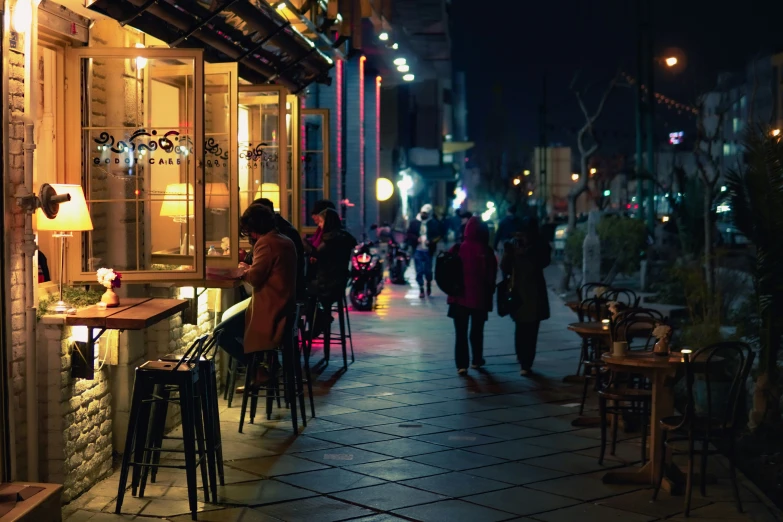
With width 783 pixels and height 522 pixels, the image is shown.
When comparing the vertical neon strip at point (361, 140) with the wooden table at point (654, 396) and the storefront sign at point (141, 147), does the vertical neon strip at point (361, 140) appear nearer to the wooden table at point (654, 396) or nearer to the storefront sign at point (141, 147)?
the storefront sign at point (141, 147)

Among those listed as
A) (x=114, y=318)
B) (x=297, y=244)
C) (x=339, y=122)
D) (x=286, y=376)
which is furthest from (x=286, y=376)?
(x=339, y=122)

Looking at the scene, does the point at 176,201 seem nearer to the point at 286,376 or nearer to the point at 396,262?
the point at 286,376

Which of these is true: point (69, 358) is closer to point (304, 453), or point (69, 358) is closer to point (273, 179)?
point (304, 453)

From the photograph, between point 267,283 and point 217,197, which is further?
point 217,197

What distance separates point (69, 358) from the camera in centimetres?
701

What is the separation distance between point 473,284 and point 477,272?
0.47 ft

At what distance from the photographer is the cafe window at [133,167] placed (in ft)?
25.5

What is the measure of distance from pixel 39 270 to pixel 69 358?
2.73 feet

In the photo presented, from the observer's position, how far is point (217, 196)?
1002cm

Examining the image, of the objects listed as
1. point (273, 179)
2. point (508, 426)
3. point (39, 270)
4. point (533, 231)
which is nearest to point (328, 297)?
point (273, 179)

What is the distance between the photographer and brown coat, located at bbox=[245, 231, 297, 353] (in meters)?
8.80

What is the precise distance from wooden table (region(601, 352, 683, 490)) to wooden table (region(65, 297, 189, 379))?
10.3 ft

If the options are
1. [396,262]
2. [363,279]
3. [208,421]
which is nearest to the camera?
[208,421]

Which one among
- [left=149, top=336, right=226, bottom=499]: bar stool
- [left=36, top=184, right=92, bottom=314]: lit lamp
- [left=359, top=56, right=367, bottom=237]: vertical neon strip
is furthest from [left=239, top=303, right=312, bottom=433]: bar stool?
[left=359, top=56, right=367, bottom=237]: vertical neon strip
